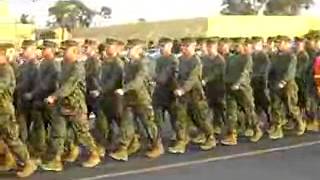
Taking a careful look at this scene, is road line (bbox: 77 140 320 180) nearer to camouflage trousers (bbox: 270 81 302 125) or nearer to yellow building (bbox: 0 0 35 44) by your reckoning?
camouflage trousers (bbox: 270 81 302 125)

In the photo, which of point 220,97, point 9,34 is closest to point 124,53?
point 220,97

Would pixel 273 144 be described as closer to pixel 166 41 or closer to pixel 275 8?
pixel 166 41

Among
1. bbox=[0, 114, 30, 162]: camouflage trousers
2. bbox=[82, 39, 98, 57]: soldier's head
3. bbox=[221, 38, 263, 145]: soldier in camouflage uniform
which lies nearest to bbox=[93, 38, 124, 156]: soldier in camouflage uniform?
bbox=[82, 39, 98, 57]: soldier's head

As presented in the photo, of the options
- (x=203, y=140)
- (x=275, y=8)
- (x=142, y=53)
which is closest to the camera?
(x=142, y=53)

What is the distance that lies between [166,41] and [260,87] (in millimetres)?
2473

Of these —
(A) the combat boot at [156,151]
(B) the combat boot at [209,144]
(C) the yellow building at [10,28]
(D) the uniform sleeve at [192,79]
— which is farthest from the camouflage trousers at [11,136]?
(C) the yellow building at [10,28]

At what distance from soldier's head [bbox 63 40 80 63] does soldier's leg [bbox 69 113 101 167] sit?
75 centimetres

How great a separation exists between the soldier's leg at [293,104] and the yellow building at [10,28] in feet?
102

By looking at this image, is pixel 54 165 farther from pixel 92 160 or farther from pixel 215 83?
pixel 215 83

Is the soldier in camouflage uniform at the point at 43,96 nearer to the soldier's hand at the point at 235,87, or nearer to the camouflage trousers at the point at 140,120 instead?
the camouflage trousers at the point at 140,120

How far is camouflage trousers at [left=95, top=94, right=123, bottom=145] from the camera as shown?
42.9 feet

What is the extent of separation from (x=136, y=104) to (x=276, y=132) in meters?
3.25

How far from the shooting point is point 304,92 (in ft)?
53.4

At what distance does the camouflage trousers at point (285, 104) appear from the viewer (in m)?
15.4
